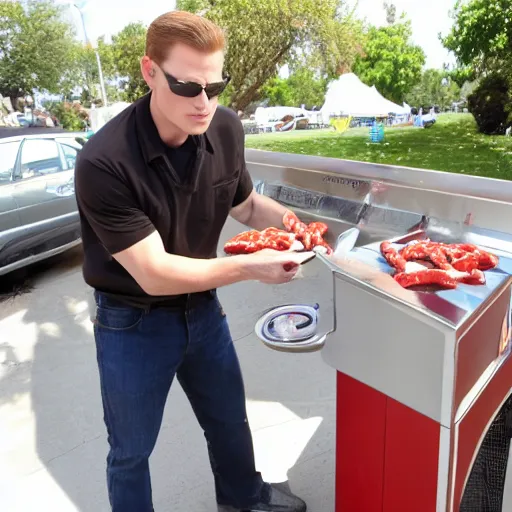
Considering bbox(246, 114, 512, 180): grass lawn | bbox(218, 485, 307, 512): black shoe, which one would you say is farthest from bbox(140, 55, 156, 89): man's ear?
bbox(246, 114, 512, 180): grass lawn

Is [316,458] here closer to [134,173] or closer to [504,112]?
[134,173]

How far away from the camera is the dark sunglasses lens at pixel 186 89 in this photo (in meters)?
1.32

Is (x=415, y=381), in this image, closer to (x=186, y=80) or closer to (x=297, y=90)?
(x=186, y=80)

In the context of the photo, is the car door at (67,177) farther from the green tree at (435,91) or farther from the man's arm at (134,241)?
the man's arm at (134,241)

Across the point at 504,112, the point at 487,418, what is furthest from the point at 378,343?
the point at 504,112

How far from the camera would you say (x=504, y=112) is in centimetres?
329

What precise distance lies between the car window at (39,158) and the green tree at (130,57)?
4.72ft

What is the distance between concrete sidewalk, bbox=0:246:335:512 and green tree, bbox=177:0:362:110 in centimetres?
229

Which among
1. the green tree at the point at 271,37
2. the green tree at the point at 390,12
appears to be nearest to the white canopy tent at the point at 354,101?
the green tree at the point at 271,37

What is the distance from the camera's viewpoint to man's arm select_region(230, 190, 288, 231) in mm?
1862

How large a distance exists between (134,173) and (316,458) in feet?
5.81

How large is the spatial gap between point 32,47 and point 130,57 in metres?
3.84

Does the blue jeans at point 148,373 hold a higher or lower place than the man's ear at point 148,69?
lower

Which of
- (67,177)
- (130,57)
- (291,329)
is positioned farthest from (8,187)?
(291,329)
